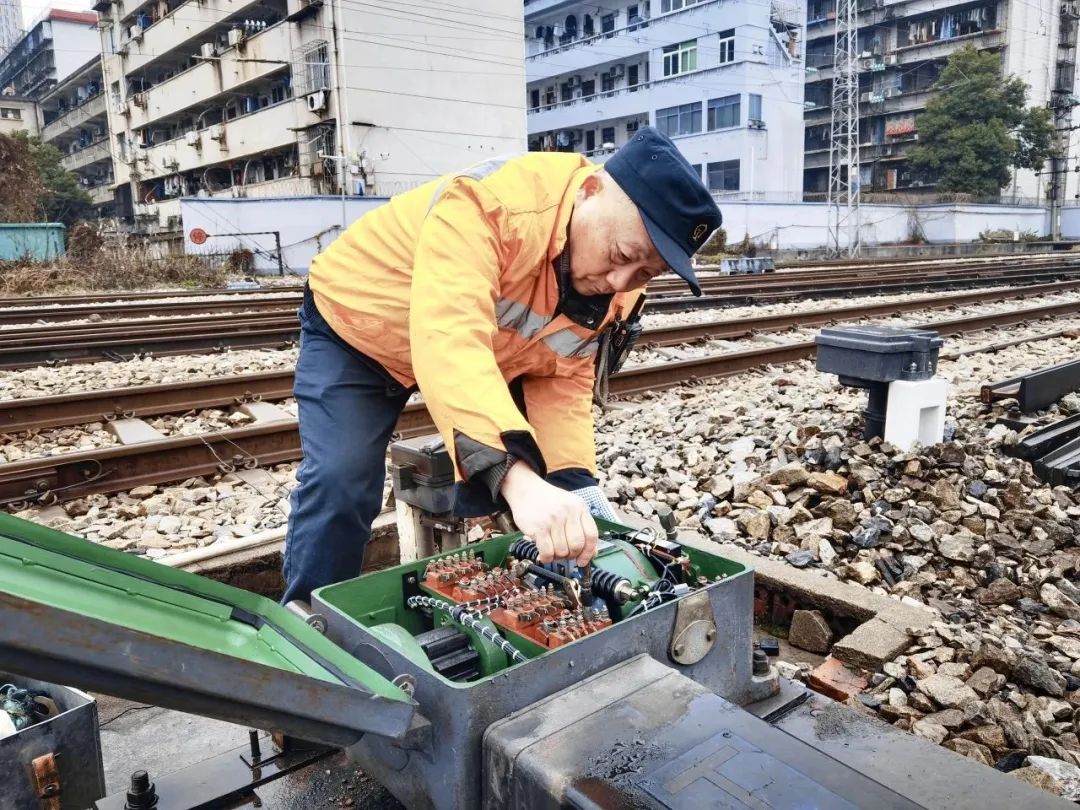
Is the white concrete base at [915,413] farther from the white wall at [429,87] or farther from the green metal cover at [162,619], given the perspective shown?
the white wall at [429,87]

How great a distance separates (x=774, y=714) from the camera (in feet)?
6.77

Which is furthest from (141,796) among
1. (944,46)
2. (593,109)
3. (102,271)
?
(944,46)

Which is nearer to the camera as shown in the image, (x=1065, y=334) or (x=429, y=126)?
(x=1065, y=334)

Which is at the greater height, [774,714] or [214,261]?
[214,261]

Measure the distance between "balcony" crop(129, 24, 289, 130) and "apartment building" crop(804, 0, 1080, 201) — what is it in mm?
31213

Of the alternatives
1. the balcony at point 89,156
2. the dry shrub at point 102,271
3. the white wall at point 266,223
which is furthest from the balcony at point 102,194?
the dry shrub at point 102,271

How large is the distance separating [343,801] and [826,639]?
2.07 m

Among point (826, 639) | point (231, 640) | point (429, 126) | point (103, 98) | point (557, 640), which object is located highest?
point (103, 98)

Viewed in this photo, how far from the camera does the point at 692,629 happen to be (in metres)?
1.83

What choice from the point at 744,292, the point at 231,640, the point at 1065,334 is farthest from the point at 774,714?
the point at 744,292

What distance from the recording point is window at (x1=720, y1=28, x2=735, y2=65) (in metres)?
43.2

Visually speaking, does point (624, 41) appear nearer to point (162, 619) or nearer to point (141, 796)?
point (141, 796)

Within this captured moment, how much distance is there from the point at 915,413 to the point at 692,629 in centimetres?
348

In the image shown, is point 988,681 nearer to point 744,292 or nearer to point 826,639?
point 826,639
